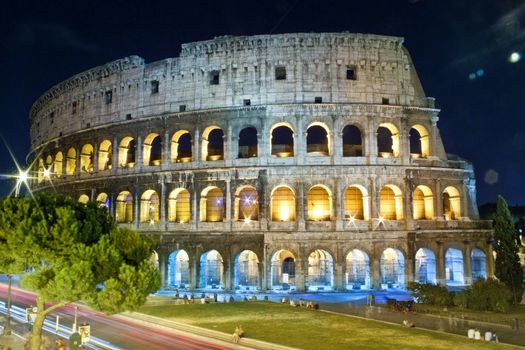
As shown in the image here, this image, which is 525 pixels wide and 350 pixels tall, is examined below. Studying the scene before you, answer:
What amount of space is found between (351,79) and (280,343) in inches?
802

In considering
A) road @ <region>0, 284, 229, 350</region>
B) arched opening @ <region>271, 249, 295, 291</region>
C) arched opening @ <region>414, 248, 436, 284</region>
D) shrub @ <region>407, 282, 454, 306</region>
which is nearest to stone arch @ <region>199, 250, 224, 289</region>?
arched opening @ <region>271, 249, 295, 291</region>

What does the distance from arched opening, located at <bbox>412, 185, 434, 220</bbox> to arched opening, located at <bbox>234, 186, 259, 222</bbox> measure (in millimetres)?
10906

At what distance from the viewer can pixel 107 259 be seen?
13109 mm

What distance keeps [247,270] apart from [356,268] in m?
7.65

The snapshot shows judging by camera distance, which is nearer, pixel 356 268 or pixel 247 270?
pixel 247 270

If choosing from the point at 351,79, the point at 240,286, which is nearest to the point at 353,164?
the point at 351,79

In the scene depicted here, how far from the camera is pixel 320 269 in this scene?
3103 centimetres

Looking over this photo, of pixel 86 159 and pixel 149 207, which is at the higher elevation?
pixel 86 159

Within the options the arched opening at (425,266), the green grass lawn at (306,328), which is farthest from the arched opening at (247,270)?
the arched opening at (425,266)

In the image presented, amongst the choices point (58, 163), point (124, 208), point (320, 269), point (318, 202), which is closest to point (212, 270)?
point (320, 269)

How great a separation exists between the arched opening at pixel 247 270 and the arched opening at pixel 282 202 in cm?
323

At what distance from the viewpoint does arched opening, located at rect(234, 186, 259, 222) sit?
31.0 m

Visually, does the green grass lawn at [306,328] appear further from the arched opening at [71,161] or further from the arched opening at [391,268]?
the arched opening at [71,161]

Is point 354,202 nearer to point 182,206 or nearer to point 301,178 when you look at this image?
point 301,178
